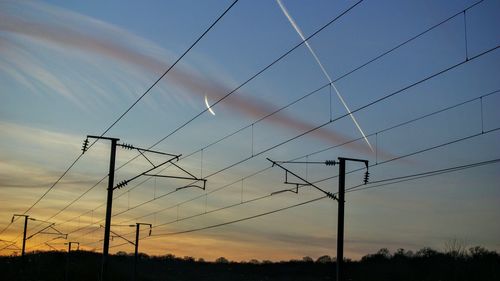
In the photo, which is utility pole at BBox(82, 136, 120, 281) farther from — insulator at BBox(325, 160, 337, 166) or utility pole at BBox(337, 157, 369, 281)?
utility pole at BBox(337, 157, 369, 281)

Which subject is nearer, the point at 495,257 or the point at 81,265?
the point at 495,257

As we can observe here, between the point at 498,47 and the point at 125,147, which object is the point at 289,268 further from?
the point at 498,47

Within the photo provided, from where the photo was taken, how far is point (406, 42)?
57.0 ft

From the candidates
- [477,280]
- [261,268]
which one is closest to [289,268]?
[261,268]

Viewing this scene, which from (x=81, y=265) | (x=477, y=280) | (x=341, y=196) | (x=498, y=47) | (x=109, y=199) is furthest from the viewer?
(x=81, y=265)

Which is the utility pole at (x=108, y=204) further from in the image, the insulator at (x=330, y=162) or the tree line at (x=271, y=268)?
the tree line at (x=271, y=268)

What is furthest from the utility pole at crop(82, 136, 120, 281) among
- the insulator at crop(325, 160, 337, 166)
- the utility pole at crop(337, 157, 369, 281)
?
the utility pole at crop(337, 157, 369, 281)

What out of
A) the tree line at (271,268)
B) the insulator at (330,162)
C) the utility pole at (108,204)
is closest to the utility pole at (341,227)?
the insulator at (330,162)

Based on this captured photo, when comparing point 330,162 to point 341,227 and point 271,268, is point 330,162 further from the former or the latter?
point 271,268

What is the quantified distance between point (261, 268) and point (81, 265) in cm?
5784

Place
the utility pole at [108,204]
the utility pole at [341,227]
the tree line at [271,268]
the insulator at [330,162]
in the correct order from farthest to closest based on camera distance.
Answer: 1. the tree line at [271,268]
2. the utility pole at [108,204]
3. the insulator at [330,162]
4. the utility pole at [341,227]

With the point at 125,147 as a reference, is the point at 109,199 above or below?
below

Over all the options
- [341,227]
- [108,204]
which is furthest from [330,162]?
[108,204]

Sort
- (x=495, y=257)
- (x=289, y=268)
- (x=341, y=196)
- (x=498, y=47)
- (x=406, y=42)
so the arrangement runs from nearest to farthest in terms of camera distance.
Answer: (x=498, y=47)
(x=406, y=42)
(x=341, y=196)
(x=495, y=257)
(x=289, y=268)
